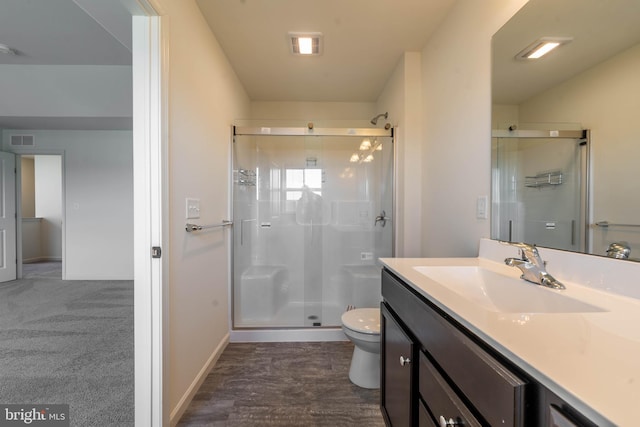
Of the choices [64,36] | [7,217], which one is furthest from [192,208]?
[7,217]

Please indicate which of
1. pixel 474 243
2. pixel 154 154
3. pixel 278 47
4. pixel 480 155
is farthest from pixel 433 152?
A: pixel 154 154

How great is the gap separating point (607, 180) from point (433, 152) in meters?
1.10

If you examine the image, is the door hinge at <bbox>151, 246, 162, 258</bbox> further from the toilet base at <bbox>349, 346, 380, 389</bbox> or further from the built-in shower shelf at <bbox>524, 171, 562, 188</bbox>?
the built-in shower shelf at <bbox>524, 171, 562, 188</bbox>

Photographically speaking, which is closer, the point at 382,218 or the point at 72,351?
the point at 72,351

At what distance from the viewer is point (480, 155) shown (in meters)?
1.36

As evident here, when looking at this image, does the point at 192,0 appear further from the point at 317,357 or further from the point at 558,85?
the point at 317,357

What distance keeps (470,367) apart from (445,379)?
0.16 m

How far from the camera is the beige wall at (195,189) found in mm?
1342

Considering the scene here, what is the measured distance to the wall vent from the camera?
12.2 ft

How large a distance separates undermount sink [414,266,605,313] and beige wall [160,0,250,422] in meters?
1.29

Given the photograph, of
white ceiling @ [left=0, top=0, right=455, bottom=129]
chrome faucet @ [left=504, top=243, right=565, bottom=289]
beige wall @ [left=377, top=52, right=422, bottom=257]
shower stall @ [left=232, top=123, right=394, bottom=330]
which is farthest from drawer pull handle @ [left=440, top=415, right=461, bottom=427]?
white ceiling @ [left=0, top=0, right=455, bottom=129]

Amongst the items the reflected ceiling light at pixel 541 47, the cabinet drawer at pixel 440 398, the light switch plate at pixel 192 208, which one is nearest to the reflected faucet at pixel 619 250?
the cabinet drawer at pixel 440 398

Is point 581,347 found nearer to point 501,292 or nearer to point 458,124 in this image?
point 501,292

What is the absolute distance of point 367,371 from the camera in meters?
1.66
